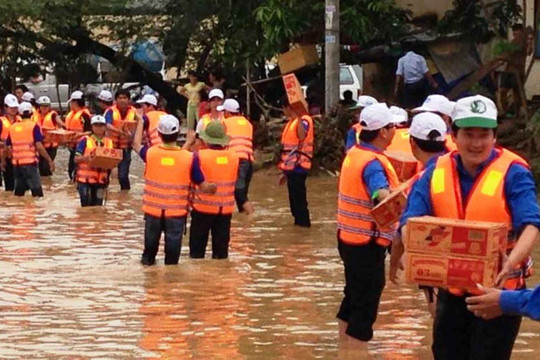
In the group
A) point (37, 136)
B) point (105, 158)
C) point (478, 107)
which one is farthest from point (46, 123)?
point (478, 107)

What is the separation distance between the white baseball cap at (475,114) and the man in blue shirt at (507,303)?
0.87 meters

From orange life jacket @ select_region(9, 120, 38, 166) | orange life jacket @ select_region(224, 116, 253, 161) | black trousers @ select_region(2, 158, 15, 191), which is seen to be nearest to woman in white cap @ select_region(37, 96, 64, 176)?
black trousers @ select_region(2, 158, 15, 191)

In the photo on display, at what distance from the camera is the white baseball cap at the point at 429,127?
849 cm

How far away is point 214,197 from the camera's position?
14305mm

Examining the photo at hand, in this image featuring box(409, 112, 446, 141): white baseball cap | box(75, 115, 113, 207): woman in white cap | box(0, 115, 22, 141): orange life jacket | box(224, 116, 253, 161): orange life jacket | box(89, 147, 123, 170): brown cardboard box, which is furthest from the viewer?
box(0, 115, 22, 141): orange life jacket

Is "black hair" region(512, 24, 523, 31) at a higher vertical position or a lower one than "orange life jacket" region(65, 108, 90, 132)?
higher

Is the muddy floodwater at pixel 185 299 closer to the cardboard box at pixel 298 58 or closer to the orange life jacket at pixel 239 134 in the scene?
the orange life jacket at pixel 239 134

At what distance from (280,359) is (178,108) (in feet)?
78.3

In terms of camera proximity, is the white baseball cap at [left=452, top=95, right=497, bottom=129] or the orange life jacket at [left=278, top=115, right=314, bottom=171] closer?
the white baseball cap at [left=452, top=95, right=497, bottom=129]

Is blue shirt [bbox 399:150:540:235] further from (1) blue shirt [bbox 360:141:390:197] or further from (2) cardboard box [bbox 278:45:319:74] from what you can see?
(2) cardboard box [bbox 278:45:319:74]

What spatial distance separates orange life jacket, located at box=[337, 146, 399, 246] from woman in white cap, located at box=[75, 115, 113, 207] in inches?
413

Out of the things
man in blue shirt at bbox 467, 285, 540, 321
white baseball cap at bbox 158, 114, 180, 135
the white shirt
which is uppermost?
the white shirt

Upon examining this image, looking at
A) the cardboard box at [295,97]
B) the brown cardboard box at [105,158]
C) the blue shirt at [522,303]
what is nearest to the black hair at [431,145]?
the blue shirt at [522,303]

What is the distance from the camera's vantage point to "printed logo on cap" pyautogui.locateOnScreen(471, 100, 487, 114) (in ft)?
22.7
